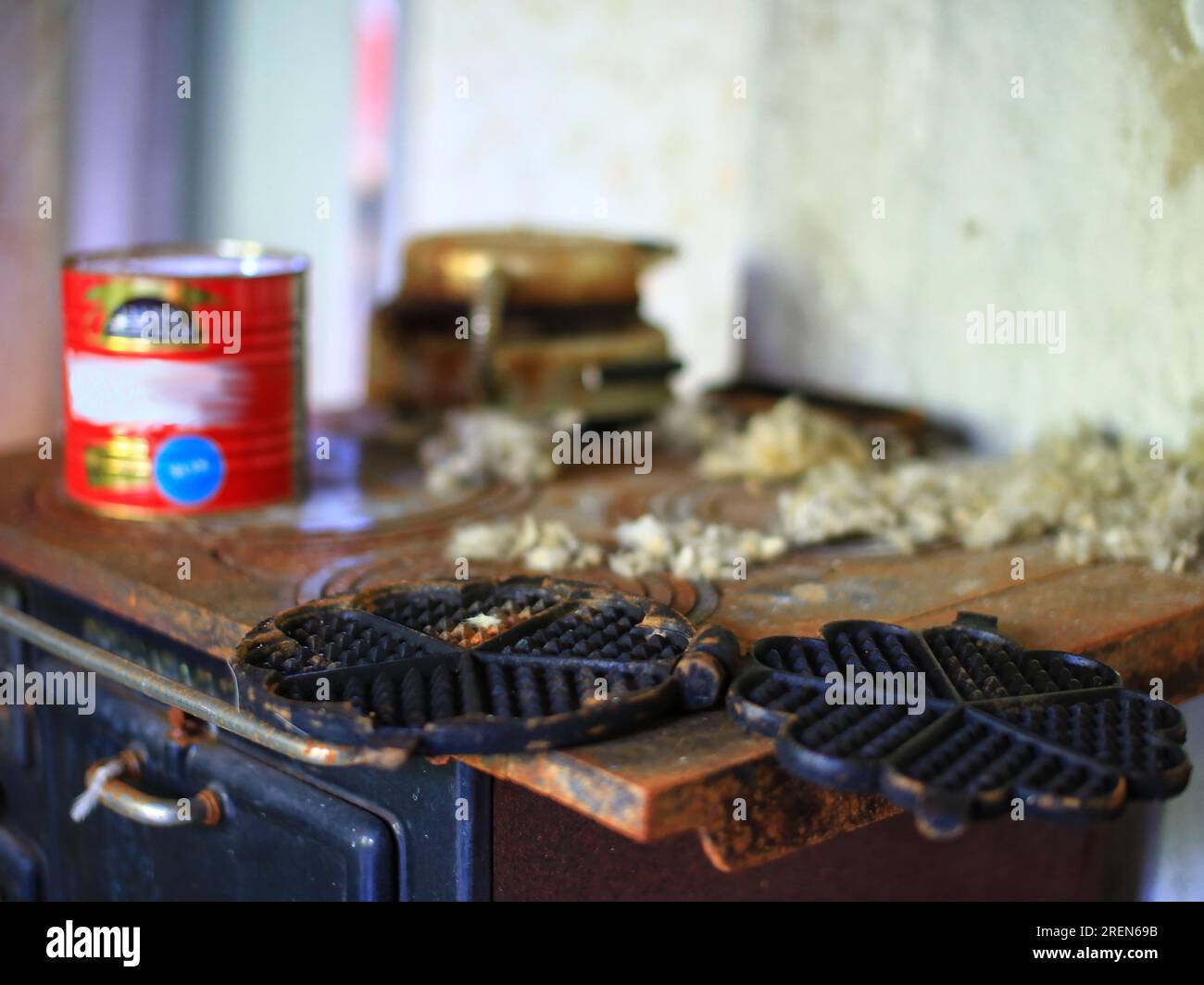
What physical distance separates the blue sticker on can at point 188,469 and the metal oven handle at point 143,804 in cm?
32

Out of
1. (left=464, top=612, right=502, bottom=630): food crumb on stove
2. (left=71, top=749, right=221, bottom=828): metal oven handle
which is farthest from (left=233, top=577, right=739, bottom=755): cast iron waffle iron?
(left=71, top=749, right=221, bottom=828): metal oven handle

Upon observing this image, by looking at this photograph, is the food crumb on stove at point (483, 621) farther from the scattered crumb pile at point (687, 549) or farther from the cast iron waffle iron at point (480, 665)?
the scattered crumb pile at point (687, 549)

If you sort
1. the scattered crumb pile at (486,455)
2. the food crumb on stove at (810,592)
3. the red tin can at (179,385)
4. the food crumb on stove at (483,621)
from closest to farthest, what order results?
the food crumb on stove at (483,621)
the food crumb on stove at (810,592)
the red tin can at (179,385)
the scattered crumb pile at (486,455)

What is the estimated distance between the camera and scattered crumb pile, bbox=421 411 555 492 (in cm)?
181

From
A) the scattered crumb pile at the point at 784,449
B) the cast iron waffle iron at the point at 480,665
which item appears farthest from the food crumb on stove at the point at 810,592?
the scattered crumb pile at the point at 784,449

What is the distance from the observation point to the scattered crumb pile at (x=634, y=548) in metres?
1.47

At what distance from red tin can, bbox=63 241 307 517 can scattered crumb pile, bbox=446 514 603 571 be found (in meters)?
0.27

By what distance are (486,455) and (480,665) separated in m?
0.73

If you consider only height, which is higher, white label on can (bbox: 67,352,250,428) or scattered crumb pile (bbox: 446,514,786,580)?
white label on can (bbox: 67,352,250,428)

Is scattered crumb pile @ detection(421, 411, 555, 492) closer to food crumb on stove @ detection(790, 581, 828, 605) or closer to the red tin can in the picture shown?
the red tin can

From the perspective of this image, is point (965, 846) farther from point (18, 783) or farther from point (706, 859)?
point (18, 783)
